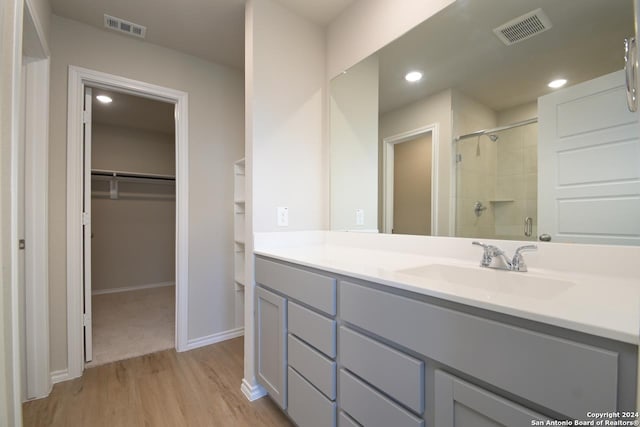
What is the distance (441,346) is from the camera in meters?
0.76

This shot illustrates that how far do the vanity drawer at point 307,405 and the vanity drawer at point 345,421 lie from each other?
3 centimetres

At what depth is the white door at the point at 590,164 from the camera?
917 millimetres

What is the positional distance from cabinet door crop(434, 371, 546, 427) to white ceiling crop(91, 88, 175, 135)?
11.2 ft

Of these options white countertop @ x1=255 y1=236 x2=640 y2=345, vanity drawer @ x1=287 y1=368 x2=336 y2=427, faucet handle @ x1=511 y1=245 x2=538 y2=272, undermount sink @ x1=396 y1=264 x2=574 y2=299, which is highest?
faucet handle @ x1=511 y1=245 x2=538 y2=272

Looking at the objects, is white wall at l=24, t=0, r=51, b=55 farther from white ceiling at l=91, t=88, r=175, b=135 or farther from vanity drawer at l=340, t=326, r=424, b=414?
vanity drawer at l=340, t=326, r=424, b=414

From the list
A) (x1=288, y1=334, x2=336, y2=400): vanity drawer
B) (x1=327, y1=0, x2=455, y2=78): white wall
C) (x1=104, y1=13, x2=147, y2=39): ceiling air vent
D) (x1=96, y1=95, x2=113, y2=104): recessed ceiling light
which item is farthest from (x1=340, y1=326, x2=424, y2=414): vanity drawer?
(x1=96, y1=95, x2=113, y2=104): recessed ceiling light

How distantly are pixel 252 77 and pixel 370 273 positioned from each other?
4.69 feet

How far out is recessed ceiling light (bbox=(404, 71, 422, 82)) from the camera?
5.23ft

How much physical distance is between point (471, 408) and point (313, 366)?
688 mm

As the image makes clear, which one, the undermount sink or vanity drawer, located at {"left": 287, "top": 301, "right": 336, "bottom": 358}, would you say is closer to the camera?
the undermount sink

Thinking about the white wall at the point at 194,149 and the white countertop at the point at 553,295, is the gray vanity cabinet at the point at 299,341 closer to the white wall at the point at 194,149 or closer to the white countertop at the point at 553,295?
the white countertop at the point at 553,295

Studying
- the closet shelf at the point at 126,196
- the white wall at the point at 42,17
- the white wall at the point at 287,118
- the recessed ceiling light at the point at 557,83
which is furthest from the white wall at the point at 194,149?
the closet shelf at the point at 126,196

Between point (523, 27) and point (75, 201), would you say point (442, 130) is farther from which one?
point (75, 201)

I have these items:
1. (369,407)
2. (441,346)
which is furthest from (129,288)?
(441,346)
